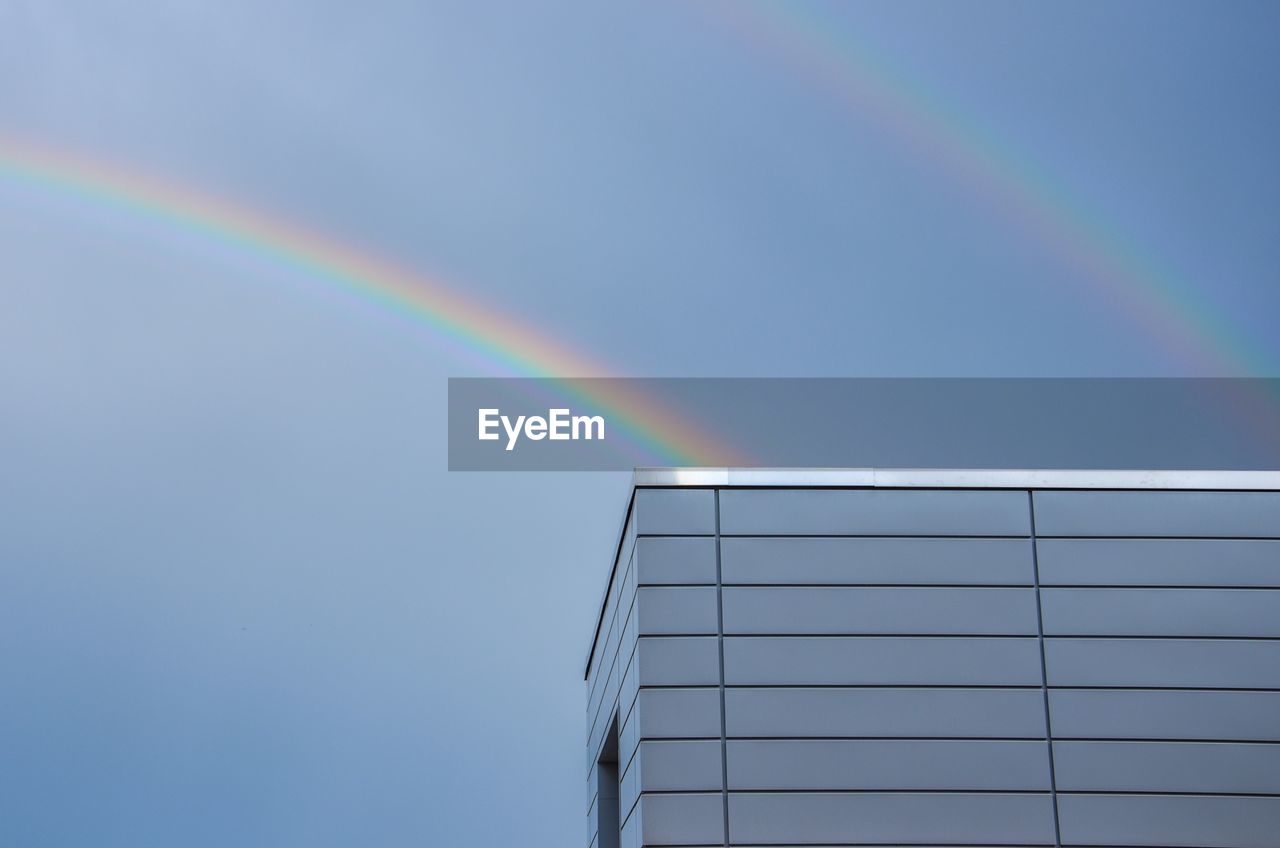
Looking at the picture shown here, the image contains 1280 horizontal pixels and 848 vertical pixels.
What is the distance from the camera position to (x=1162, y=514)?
48.4ft

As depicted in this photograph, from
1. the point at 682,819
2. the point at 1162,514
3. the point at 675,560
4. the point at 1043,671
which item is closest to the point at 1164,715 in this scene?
the point at 1043,671

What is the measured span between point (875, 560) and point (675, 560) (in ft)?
7.06

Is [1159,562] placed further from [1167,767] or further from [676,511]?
[676,511]

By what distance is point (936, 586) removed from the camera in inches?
571

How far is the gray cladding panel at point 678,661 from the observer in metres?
14.0

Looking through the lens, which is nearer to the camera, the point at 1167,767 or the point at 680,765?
the point at 680,765

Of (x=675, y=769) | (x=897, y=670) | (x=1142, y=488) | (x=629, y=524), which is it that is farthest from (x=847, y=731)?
(x=1142, y=488)

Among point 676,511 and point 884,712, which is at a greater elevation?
point 676,511

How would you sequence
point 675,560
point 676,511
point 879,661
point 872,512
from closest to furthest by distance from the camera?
point 879,661 < point 675,560 < point 676,511 < point 872,512

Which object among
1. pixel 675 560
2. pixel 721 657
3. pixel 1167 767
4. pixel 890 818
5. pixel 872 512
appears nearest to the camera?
pixel 890 818

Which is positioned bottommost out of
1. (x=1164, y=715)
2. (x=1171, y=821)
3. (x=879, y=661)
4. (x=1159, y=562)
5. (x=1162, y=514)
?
(x=1171, y=821)

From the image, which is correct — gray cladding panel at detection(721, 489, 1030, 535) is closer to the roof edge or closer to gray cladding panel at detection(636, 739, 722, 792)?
the roof edge

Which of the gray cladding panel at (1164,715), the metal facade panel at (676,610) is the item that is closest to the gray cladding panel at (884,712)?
the gray cladding panel at (1164,715)

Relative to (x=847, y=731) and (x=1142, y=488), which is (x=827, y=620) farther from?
(x=1142, y=488)
